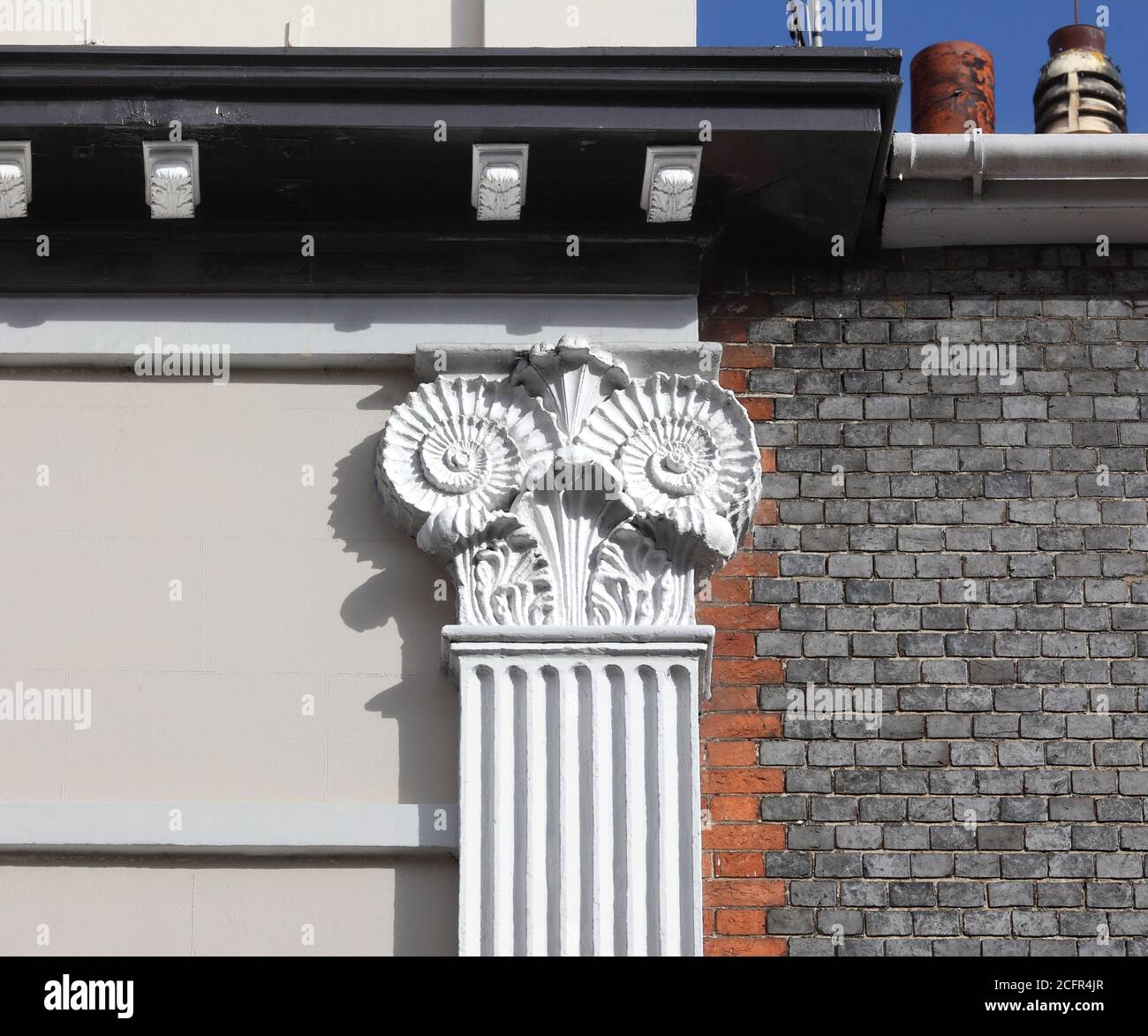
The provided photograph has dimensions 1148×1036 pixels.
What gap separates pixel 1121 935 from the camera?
264 inches

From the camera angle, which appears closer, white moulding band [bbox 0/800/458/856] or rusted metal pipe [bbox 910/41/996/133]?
white moulding band [bbox 0/800/458/856]

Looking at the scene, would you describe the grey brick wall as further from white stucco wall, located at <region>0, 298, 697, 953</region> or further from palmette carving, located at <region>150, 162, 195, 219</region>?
palmette carving, located at <region>150, 162, 195, 219</region>

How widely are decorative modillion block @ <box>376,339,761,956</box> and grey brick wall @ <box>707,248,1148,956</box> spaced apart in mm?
362

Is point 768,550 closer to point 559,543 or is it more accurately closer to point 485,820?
point 559,543

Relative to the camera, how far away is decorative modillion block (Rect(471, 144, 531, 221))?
7.05 metres

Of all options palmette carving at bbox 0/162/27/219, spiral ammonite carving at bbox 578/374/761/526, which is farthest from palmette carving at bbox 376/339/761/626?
palmette carving at bbox 0/162/27/219

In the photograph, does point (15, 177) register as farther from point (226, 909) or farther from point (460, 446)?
point (226, 909)

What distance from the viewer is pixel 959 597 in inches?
280

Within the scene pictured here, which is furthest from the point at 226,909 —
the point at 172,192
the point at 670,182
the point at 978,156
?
the point at 978,156

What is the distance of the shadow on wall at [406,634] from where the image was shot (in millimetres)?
6672

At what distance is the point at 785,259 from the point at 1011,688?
5.54 feet

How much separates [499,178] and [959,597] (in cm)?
202

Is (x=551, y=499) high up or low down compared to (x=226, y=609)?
up

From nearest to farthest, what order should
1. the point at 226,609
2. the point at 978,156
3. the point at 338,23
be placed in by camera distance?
the point at 226,609
the point at 978,156
the point at 338,23
